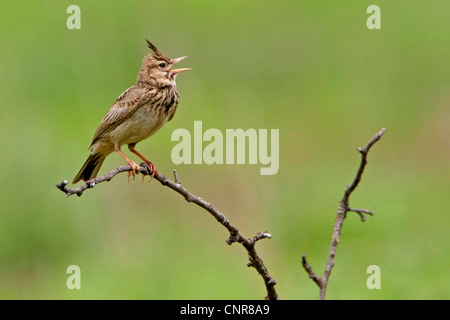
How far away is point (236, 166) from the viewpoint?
1336cm

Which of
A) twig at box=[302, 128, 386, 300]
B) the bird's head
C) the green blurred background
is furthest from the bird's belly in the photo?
the green blurred background

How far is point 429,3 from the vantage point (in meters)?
19.6

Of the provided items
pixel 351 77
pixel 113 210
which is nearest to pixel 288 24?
pixel 351 77

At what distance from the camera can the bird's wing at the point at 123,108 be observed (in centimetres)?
735

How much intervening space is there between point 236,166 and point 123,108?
19.8 ft

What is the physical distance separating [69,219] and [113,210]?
56cm

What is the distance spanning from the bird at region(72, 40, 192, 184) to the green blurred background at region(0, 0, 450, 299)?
121 inches

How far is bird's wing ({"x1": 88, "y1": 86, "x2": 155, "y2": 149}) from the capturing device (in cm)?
735

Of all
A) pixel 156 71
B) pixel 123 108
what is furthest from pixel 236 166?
pixel 123 108

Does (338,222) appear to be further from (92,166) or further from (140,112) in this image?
(92,166)

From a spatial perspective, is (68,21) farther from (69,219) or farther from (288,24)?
(69,219)

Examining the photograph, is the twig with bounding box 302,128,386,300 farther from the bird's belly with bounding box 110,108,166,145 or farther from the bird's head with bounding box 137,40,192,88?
the bird's head with bounding box 137,40,192,88

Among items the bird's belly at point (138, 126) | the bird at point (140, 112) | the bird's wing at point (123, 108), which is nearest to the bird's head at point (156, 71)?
the bird at point (140, 112)

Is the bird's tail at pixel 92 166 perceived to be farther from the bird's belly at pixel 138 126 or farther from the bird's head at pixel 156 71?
the bird's head at pixel 156 71
